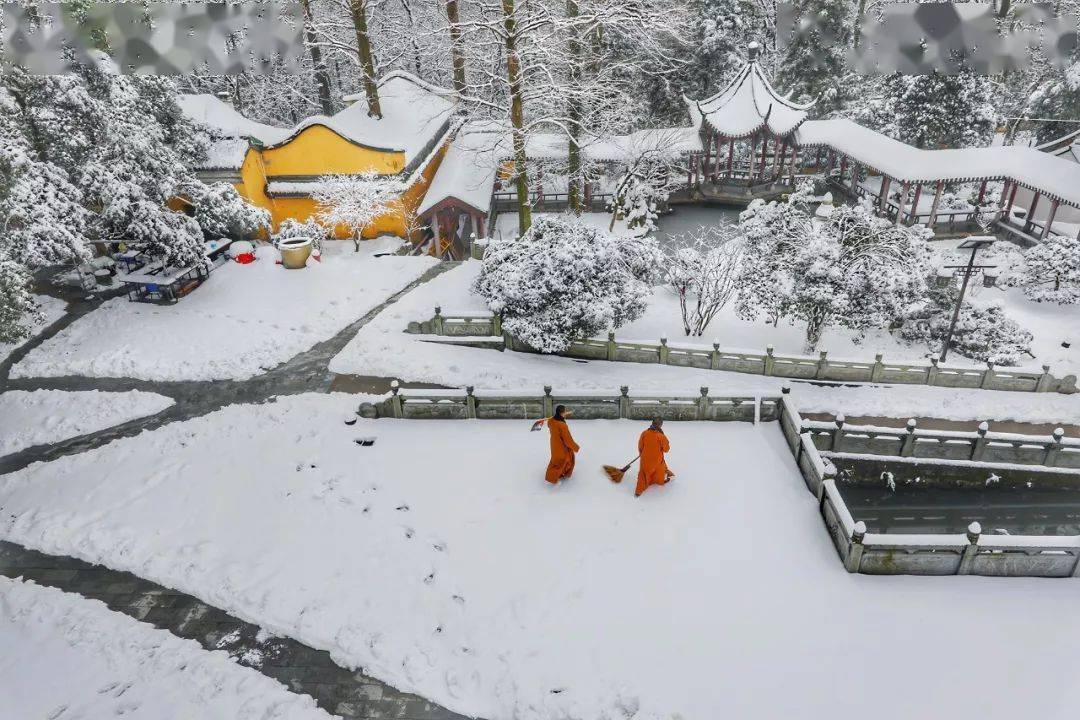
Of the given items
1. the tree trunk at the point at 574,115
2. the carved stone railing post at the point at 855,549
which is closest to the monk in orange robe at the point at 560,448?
the carved stone railing post at the point at 855,549

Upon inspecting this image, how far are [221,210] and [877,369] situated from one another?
57.9 feet

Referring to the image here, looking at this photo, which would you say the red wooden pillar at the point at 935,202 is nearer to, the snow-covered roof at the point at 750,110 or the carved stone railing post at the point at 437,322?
the snow-covered roof at the point at 750,110

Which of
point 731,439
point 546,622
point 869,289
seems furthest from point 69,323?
point 869,289

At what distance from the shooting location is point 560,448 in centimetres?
940

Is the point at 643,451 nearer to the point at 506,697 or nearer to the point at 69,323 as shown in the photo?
the point at 506,697

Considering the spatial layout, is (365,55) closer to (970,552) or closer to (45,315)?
(45,315)

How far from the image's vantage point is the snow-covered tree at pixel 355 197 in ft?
66.6

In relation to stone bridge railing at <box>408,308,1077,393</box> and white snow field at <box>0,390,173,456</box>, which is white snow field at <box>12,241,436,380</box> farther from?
stone bridge railing at <box>408,308,1077,393</box>

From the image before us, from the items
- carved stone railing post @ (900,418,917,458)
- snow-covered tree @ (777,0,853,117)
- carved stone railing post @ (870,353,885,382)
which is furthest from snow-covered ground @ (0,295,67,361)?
snow-covered tree @ (777,0,853,117)

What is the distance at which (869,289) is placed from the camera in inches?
566

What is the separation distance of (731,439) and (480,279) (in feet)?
23.9

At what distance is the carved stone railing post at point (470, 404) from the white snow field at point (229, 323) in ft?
17.3

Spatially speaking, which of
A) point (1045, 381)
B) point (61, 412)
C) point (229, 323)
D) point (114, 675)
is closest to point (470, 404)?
point (114, 675)

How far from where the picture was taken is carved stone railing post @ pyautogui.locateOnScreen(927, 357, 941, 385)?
46.0 feet
